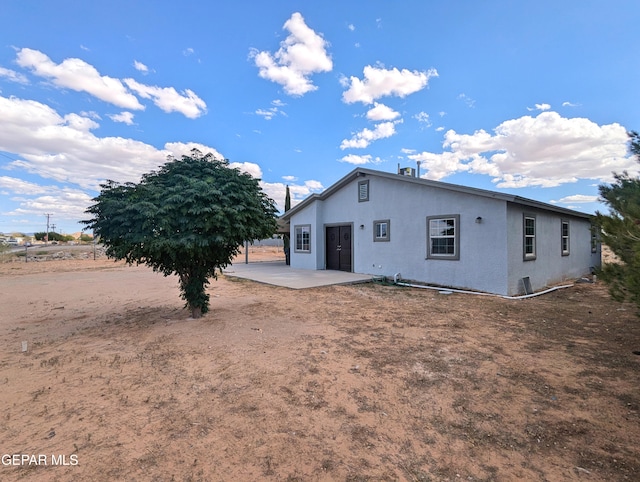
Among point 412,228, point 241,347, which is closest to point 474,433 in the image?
point 241,347

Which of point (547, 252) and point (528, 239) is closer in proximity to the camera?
point (528, 239)

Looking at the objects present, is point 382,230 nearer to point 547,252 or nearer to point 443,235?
point 443,235

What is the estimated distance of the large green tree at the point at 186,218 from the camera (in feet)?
16.1

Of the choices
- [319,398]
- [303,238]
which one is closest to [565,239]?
[303,238]

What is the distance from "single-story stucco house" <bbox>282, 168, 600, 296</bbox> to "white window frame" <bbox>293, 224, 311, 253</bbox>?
0.25 ft

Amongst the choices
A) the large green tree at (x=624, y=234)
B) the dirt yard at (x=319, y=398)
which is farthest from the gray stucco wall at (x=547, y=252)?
the large green tree at (x=624, y=234)

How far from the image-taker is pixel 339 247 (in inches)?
539

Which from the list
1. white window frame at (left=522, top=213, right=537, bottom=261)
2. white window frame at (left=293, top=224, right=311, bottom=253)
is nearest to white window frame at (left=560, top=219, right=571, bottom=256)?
white window frame at (left=522, top=213, right=537, bottom=261)

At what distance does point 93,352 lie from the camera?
4.22 meters

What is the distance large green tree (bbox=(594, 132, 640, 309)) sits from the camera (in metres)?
2.98

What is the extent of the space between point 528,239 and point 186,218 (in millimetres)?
9857

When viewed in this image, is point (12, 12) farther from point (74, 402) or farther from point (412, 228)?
point (412, 228)
